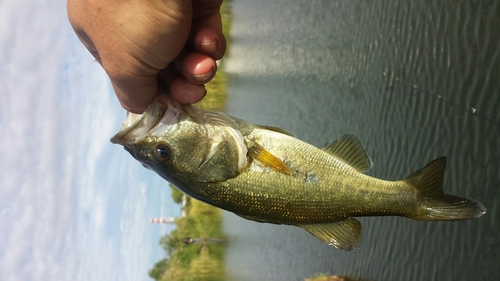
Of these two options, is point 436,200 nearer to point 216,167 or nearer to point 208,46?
point 216,167

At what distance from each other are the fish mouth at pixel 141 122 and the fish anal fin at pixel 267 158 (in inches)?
26.5

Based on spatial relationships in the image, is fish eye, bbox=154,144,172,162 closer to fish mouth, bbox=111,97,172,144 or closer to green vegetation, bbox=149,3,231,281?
fish mouth, bbox=111,97,172,144

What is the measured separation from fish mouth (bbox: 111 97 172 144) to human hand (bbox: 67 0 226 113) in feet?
0.22

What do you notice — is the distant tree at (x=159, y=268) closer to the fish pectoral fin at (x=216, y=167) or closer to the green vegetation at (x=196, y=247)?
the green vegetation at (x=196, y=247)

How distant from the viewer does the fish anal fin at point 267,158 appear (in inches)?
111

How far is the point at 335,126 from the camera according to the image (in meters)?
10.6

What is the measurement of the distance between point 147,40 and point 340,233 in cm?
190

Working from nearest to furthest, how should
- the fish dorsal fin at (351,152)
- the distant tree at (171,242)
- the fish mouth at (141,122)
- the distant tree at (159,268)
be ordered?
the fish mouth at (141,122), the fish dorsal fin at (351,152), the distant tree at (171,242), the distant tree at (159,268)

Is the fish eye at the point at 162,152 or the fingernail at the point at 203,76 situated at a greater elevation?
the fingernail at the point at 203,76

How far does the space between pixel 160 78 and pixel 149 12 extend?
925 mm

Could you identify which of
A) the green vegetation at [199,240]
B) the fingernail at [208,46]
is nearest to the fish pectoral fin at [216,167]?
the fingernail at [208,46]

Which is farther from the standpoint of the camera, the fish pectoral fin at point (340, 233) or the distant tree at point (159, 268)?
the distant tree at point (159, 268)

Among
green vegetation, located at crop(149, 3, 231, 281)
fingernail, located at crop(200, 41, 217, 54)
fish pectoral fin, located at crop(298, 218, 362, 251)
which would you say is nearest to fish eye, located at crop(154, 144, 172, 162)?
fingernail, located at crop(200, 41, 217, 54)

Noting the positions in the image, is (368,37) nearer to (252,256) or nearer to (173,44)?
(173,44)
